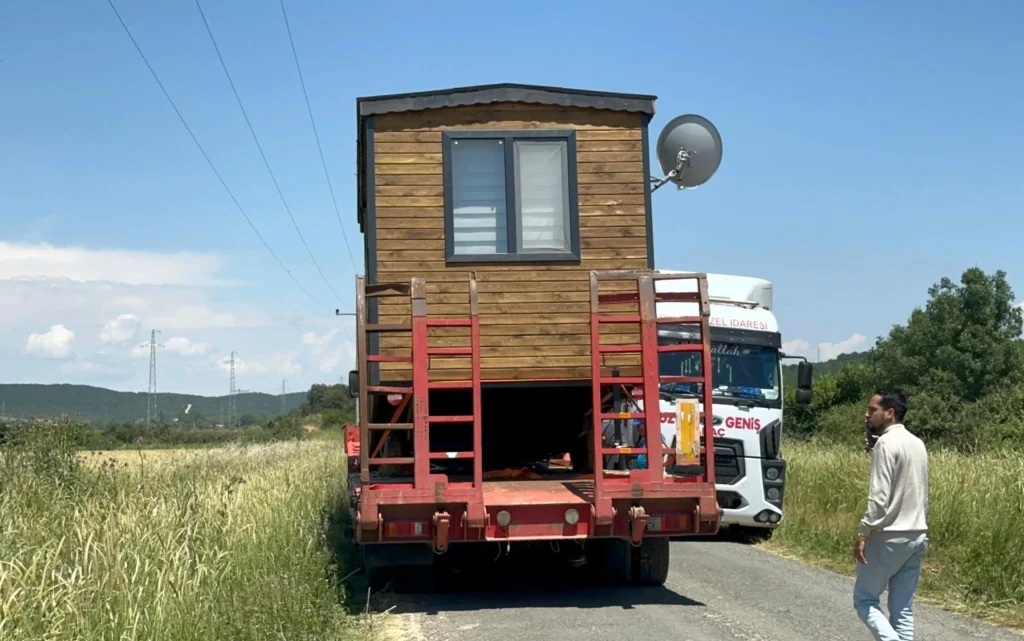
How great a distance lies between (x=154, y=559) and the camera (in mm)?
7797

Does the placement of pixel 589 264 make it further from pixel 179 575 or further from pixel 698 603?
pixel 179 575

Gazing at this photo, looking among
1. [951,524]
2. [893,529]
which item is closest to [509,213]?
[893,529]

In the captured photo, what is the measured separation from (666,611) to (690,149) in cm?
584

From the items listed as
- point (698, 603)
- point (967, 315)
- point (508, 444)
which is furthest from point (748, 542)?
point (967, 315)

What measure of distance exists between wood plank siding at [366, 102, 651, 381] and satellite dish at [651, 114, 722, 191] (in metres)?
2.03

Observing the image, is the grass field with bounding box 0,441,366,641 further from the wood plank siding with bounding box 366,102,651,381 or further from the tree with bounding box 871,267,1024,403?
the tree with bounding box 871,267,1024,403

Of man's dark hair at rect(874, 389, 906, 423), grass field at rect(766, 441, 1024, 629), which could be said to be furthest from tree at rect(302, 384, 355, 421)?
man's dark hair at rect(874, 389, 906, 423)

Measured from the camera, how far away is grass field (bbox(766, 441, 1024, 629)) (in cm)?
1023

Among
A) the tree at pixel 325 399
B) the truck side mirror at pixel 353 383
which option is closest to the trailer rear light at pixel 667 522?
the truck side mirror at pixel 353 383

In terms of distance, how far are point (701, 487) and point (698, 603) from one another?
120 centimetres

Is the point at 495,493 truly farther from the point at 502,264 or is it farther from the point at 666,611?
the point at 502,264

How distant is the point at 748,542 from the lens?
51.4ft

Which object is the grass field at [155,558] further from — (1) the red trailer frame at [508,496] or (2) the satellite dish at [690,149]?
(2) the satellite dish at [690,149]

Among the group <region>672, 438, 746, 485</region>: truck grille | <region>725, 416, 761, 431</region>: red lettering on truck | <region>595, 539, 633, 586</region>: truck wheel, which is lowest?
<region>595, 539, 633, 586</region>: truck wheel
